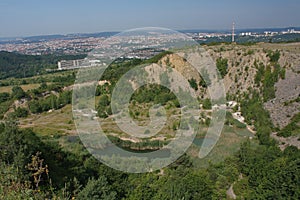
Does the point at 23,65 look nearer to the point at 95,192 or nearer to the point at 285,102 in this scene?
the point at 285,102

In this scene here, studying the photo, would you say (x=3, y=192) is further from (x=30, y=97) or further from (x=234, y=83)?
(x=30, y=97)

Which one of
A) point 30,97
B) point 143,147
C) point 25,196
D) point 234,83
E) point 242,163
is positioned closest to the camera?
point 25,196

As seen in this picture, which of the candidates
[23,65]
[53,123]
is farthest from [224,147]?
[23,65]

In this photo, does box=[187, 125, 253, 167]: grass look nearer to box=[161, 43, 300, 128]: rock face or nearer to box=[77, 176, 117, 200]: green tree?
box=[161, 43, 300, 128]: rock face

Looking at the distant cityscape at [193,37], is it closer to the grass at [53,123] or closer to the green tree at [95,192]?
the grass at [53,123]

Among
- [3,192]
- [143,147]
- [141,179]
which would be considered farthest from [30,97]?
[3,192]

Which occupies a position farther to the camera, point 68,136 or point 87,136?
point 68,136

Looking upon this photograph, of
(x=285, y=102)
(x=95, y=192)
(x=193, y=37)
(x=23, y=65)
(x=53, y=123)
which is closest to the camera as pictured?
(x=95, y=192)

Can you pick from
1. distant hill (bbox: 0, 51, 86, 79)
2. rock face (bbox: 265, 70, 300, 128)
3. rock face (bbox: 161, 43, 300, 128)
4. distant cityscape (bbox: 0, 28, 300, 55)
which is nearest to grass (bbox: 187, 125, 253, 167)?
Result: rock face (bbox: 265, 70, 300, 128)

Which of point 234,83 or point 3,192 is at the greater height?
point 3,192
